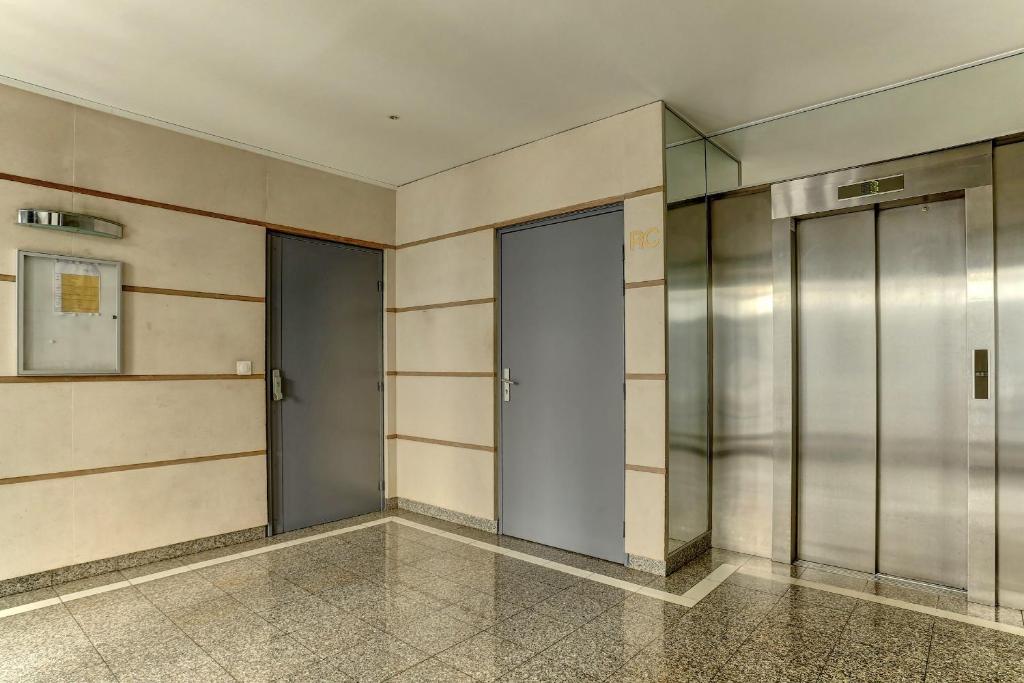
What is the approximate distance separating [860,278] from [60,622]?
538cm

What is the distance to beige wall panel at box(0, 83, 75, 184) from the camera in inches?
149

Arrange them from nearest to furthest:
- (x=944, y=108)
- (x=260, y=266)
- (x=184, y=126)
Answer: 1. (x=944, y=108)
2. (x=184, y=126)
3. (x=260, y=266)

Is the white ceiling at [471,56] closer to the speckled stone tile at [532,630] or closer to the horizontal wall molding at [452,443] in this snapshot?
the horizontal wall molding at [452,443]

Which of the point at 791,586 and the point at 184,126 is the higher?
the point at 184,126

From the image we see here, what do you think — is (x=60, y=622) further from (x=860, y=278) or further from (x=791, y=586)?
(x=860, y=278)

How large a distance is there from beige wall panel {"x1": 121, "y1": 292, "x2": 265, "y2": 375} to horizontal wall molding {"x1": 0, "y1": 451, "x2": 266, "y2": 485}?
664 millimetres

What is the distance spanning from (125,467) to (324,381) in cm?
168

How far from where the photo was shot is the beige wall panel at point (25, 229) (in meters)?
3.76

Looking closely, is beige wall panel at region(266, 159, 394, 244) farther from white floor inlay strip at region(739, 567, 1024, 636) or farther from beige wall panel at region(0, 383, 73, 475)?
white floor inlay strip at region(739, 567, 1024, 636)

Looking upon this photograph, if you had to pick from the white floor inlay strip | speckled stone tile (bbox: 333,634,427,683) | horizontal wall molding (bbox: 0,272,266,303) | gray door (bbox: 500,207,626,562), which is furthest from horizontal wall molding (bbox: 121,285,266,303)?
the white floor inlay strip

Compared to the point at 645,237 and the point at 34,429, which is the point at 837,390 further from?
the point at 34,429

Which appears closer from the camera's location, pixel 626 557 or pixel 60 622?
pixel 60 622

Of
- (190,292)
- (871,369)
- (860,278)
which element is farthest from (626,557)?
(190,292)

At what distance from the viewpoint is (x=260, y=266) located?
4.97 metres
